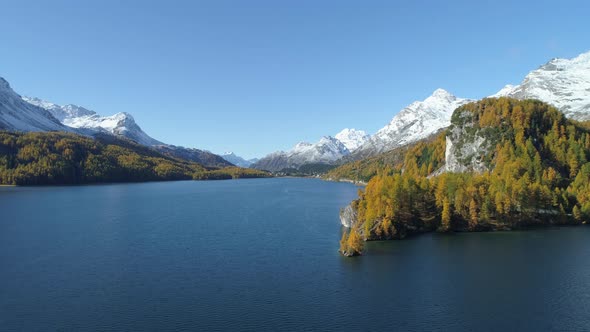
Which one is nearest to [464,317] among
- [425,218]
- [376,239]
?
[376,239]

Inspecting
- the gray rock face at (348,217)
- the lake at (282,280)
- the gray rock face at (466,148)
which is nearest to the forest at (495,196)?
the gray rock face at (348,217)

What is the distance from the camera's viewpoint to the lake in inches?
1683

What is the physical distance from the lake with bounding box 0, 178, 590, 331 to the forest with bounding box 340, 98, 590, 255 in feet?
17.4

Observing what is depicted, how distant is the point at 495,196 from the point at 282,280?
6075 centimetres

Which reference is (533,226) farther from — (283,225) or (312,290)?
(312,290)

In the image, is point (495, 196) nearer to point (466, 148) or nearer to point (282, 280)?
Answer: point (466, 148)

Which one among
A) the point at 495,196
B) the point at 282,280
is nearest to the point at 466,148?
the point at 495,196

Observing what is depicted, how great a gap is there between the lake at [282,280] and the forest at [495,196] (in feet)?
17.4

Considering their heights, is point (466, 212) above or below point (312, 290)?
above

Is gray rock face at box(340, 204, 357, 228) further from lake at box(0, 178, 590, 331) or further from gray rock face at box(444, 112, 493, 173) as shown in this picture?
gray rock face at box(444, 112, 493, 173)

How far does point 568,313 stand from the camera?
4428cm

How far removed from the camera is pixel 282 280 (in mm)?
55188

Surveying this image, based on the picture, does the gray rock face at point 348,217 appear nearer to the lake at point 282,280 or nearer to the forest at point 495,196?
the forest at point 495,196

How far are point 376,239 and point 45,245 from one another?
6460 cm
